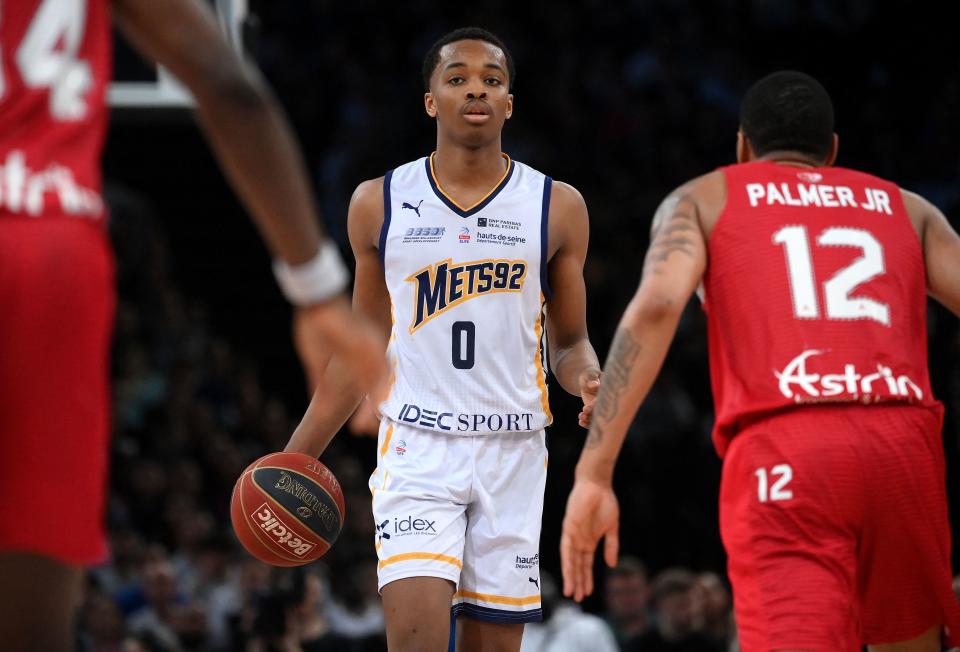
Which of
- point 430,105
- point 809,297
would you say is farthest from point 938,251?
point 430,105

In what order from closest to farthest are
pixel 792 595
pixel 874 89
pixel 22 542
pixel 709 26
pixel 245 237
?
pixel 22 542 → pixel 792 595 → pixel 874 89 → pixel 709 26 → pixel 245 237

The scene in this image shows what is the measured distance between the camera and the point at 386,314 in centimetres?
594

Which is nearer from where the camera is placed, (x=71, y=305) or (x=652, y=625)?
(x=71, y=305)

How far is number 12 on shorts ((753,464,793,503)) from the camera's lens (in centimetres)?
415

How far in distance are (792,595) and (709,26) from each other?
11206 millimetres

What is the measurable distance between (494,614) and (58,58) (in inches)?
129

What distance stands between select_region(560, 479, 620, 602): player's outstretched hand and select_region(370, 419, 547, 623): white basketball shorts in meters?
1.43

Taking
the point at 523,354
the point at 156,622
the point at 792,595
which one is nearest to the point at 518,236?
the point at 523,354

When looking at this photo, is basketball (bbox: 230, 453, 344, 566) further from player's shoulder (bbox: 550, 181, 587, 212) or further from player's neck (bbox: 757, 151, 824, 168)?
player's neck (bbox: 757, 151, 824, 168)

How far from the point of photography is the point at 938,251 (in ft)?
15.0

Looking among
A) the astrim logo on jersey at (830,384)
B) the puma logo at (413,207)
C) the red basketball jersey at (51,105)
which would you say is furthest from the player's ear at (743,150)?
the red basketball jersey at (51,105)

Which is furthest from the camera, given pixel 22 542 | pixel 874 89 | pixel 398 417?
pixel 874 89

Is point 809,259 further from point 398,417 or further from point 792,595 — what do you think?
point 398,417

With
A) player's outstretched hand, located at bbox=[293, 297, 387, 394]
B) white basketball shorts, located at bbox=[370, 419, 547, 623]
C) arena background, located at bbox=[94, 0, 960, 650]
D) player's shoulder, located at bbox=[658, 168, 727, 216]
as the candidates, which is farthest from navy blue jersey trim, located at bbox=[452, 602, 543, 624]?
arena background, located at bbox=[94, 0, 960, 650]
